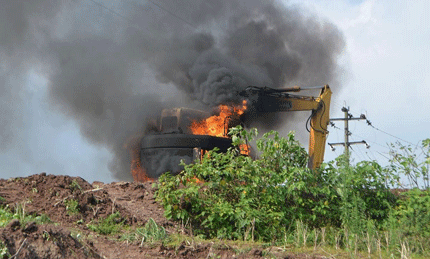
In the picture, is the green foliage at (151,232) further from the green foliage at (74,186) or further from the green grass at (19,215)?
the green foliage at (74,186)

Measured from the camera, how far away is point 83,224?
7418mm

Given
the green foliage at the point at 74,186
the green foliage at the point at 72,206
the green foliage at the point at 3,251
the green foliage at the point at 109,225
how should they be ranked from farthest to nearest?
the green foliage at the point at 74,186 < the green foliage at the point at 72,206 < the green foliage at the point at 109,225 < the green foliage at the point at 3,251

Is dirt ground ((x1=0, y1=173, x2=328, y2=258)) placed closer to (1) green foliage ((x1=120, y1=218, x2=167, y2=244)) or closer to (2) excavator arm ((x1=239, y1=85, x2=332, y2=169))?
(1) green foliage ((x1=120, y1=218, x2=167, y2=244))

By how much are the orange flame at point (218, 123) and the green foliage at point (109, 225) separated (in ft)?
28.8

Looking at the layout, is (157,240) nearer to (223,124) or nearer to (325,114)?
(223,124)

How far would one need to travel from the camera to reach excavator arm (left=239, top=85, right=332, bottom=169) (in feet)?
57.3

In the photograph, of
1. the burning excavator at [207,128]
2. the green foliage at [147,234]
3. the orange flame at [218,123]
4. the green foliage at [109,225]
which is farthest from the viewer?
the orange flame at [218,123]

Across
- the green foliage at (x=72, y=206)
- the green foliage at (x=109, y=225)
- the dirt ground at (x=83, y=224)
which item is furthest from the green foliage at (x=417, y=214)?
the green foliage at (x=72, y=206)

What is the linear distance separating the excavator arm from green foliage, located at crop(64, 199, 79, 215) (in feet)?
34.6

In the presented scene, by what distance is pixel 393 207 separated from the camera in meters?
9.02

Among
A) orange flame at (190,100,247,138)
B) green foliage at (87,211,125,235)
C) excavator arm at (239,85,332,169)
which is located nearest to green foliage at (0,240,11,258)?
green foliage at (87,211,125,235)

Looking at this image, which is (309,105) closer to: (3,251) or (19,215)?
(19,215)

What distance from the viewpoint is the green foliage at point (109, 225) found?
7.28 metres

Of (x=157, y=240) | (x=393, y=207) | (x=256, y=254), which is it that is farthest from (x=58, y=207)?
(x=393, y=207)
